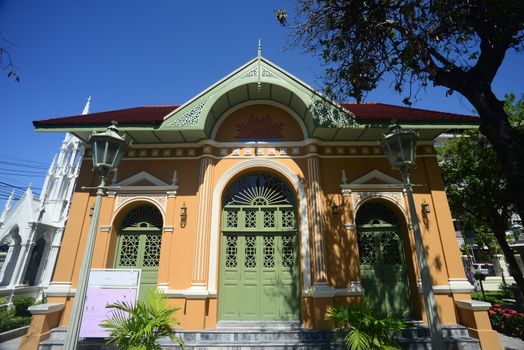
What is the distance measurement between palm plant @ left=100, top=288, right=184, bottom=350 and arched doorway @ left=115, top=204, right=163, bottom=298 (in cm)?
172

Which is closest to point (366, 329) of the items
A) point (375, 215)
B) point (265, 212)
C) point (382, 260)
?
point (382, 260)

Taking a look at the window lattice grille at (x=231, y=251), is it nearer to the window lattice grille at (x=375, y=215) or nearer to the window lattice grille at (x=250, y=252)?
the window lattice grille at (x=250, y=252)

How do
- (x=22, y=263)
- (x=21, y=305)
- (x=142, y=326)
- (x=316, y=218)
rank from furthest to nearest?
1. (x=22, y=263)
2. (x=21, y=305)
3. (x=316, y=218)
4. (x=142, y=326)

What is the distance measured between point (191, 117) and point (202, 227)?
9.44 feet

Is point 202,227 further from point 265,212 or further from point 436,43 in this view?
point 436,43

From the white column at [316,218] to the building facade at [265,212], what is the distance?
0.11ft

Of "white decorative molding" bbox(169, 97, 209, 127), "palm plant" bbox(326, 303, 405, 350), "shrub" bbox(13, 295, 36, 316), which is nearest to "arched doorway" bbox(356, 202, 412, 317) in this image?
"palm plant" bbox(326, 303, 405, 350)

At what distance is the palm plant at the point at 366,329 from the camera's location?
15.6ft

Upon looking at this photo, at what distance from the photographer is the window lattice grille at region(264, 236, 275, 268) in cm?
725

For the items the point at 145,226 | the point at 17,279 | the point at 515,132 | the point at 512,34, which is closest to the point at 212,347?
the point at 145,226

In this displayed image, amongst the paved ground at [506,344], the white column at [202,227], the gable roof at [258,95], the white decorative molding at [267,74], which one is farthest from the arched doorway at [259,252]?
the paved ground at [506,344]

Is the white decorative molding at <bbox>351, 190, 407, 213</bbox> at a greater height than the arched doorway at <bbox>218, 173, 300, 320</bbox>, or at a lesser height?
greater

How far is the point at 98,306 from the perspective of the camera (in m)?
5.88

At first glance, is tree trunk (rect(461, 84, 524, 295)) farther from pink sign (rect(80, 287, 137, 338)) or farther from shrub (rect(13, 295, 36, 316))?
shrub (rect(13, 295, 36, 316))
